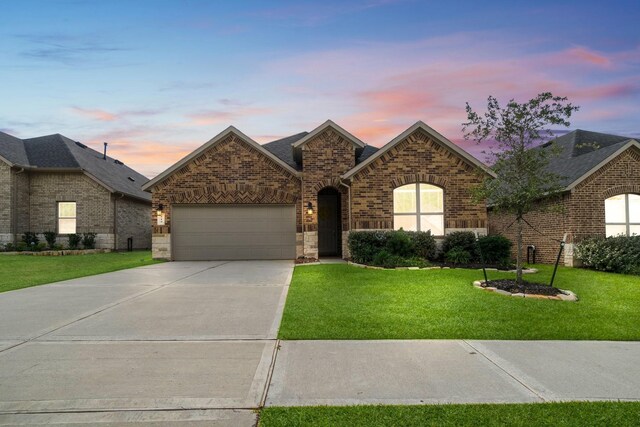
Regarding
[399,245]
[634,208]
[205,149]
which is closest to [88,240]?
[205,149]

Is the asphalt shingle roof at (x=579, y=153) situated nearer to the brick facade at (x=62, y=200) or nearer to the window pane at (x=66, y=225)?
→ the brick facade at (x=62, y=200)

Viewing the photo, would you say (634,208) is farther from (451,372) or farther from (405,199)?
(451,372)

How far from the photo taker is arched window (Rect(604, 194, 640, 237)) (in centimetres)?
1624

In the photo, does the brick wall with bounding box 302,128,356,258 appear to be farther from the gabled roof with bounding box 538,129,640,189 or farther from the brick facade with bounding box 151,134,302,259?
the gabled roof with bounding box 538,129,640,189

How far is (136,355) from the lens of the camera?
188 inches

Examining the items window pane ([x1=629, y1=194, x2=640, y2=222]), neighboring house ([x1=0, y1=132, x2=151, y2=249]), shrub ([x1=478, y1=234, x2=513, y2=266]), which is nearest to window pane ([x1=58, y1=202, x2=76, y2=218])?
neighboring house ([x1=0, y1=132, x2=151, y2=249])

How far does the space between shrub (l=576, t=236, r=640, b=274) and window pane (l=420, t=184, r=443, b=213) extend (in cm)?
550

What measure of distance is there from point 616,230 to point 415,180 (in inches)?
318

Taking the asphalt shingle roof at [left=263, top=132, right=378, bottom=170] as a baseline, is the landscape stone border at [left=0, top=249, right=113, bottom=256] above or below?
below

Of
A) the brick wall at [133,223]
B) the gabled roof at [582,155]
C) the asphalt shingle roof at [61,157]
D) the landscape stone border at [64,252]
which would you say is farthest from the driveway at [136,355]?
the asphalt shingle roof at [61,157]

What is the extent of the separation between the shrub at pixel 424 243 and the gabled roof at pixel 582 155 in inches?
191

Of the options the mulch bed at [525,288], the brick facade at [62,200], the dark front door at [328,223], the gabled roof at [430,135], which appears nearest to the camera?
the mulch bed at [525,288]

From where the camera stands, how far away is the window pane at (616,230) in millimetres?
16219

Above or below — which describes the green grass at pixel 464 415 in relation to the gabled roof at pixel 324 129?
below
